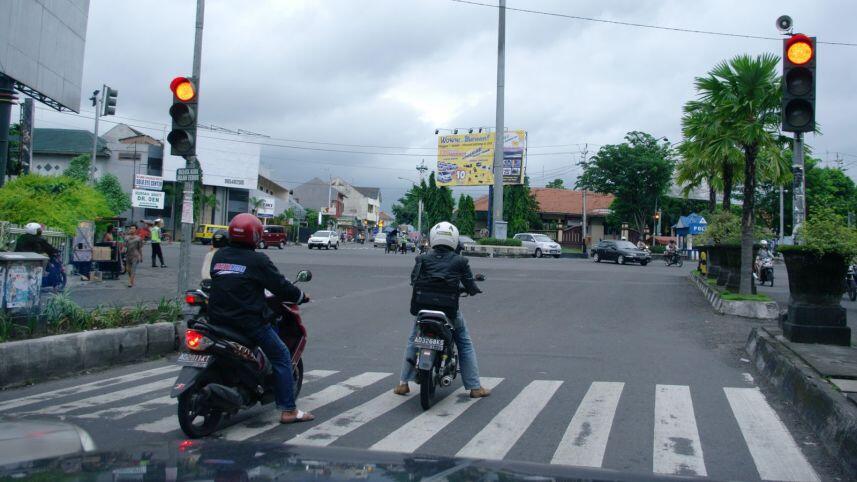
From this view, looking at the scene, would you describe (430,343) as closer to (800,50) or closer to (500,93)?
(800,50)

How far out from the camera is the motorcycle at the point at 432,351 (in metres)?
6.82

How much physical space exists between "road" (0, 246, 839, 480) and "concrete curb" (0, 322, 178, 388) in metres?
0.27

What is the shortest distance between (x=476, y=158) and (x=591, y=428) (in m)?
51.0

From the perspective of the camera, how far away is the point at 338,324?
1409cm

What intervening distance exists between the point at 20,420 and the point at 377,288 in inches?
687

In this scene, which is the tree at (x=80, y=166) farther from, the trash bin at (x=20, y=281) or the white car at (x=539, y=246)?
the trash bin at (x=20, y=281)

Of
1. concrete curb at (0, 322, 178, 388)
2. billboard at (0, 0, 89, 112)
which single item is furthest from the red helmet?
billboard at (0, 0, 89, 112)

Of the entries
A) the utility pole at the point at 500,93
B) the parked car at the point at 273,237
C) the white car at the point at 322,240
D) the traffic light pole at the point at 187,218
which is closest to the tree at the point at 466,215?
the white car at the point at 322,240

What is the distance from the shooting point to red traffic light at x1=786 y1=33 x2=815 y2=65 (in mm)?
8555

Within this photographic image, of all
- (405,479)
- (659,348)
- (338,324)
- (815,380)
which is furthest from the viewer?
(338,324)

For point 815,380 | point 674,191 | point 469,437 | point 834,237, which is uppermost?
point 674,191

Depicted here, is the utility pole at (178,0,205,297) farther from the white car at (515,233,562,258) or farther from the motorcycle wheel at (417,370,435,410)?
the white car at (515,233,562,258)

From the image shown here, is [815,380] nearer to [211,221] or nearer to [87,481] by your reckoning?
[87,481]

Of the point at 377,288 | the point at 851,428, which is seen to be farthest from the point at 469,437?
the point at 377,288
